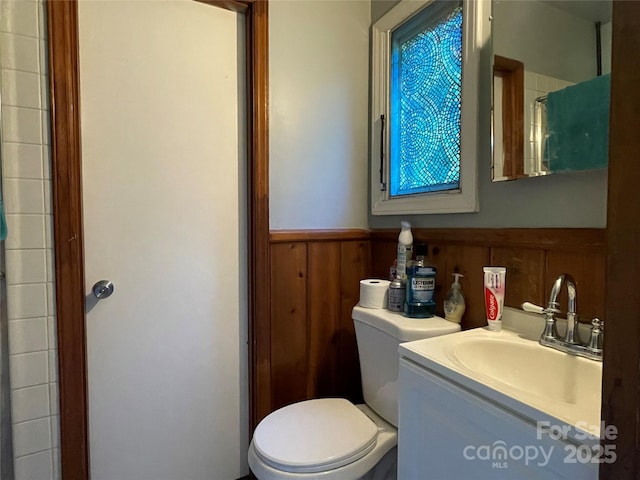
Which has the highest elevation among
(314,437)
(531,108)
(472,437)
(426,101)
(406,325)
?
(426,101)

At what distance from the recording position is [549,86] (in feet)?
3.28

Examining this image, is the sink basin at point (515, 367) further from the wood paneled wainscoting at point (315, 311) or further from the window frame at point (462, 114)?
the wood paneled wainscoting at point (315, 311)

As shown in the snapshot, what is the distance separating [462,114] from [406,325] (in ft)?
2.30

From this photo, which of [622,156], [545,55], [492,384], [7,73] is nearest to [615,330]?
[622,156]

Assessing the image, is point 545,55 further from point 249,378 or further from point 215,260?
point 249,378

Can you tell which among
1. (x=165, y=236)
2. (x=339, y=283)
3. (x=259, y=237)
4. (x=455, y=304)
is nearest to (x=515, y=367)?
(x=455, y=304)

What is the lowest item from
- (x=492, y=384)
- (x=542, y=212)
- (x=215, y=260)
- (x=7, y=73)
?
(x=492, y=384)

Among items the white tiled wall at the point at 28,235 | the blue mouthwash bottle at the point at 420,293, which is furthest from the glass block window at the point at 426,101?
the white tiled wall at the point at 28,235

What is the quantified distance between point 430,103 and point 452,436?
1096 millimetres

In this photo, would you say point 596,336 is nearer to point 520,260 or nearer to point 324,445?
point 520,260

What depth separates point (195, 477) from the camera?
1462mm

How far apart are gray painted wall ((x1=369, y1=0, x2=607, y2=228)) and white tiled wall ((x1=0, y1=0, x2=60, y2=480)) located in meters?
1.28

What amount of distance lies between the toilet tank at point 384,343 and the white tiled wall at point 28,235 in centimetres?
99

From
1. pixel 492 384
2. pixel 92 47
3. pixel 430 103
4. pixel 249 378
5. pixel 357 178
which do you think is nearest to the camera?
pixel 492 384
